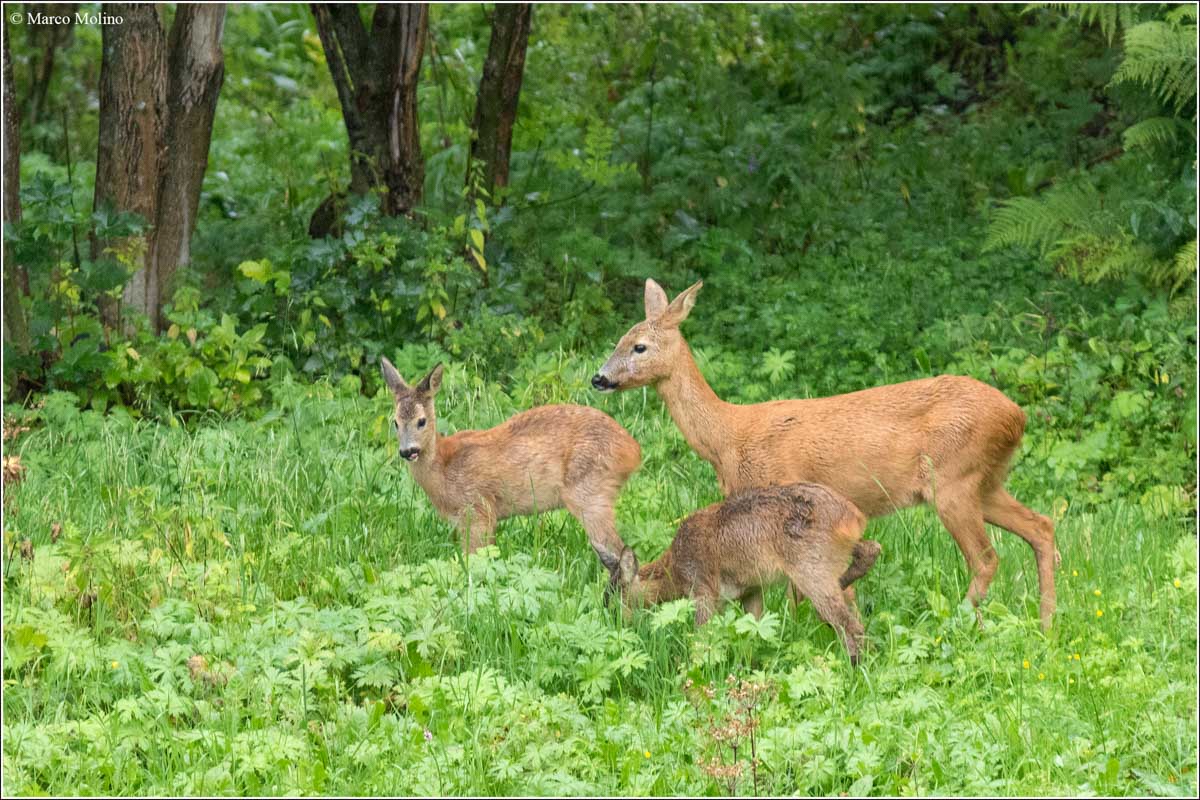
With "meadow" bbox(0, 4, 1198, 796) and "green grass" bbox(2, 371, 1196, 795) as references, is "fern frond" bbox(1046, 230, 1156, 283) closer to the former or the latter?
"meadow" bbox(0, 4, 1198, 796)

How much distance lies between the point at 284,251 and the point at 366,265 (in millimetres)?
659

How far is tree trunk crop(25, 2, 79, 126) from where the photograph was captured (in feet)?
46.2

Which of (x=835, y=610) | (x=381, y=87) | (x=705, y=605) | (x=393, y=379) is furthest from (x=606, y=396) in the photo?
(x=835, y=610)

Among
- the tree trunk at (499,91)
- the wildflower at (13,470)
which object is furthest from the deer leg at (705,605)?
the tree trunk at (499,91)

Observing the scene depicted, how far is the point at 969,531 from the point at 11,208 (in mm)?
5725

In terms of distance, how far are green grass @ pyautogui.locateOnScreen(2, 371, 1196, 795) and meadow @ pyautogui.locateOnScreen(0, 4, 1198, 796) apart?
0.02 metres

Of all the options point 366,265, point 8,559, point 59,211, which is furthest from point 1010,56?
point 8,559

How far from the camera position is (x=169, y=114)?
9.45m

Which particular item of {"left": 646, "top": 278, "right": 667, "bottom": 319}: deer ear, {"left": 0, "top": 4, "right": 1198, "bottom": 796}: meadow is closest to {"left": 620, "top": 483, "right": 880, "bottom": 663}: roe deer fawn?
{"left": 0, "top": 4, "right": 1198, "bottom": 796}: meadow

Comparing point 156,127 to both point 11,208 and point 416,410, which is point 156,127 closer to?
point 11,208

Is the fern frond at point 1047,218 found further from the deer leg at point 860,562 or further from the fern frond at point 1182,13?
the deer leg at point 860,562

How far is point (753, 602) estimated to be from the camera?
5.51 meters

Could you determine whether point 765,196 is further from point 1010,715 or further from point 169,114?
point 1010,715

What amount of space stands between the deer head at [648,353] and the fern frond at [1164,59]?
12.1ft
